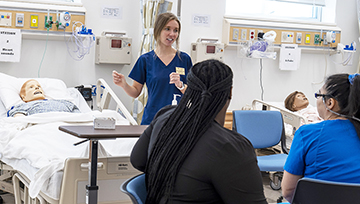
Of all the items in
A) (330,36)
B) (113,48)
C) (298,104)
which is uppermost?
(330,36)

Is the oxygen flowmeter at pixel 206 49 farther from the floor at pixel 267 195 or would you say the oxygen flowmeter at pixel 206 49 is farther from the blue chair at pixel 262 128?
the floor at pixel 267 195

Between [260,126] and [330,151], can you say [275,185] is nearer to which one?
[260,126]

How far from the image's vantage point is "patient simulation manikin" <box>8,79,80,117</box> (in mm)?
3250

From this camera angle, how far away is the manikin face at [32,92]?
3.48m

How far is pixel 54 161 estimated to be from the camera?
208cm

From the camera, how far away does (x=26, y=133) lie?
2527mm

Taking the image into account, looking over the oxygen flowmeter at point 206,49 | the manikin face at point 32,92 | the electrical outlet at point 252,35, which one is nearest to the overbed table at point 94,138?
the manikin face at point 32,92

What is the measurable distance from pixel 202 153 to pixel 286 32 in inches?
163

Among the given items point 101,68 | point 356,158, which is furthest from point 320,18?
point 356,158

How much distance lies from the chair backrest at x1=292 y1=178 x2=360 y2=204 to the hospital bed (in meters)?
1.12

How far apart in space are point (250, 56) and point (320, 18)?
154 centimetres

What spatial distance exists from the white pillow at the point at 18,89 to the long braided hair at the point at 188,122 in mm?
2653

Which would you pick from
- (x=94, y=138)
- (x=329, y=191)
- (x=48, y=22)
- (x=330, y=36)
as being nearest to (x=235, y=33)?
(x=330, y=36)

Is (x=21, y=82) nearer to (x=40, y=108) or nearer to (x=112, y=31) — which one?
(x=40, y=108)
